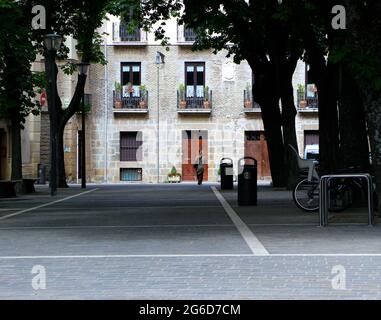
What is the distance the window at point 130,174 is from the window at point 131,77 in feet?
14.0

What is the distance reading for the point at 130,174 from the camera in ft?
174

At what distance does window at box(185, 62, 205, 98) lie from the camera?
5234 centimetres

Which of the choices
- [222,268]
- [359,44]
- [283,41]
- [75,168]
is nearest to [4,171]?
[75,168]

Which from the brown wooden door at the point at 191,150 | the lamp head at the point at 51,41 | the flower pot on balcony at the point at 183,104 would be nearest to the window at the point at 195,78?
the flower pot on balcony at the point at 183,104

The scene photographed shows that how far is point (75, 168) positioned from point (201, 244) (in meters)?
40.0

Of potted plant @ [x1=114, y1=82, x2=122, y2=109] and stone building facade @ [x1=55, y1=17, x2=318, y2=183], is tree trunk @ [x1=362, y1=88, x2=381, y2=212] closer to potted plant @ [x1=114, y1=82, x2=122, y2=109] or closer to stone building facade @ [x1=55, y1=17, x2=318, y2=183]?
stone building facade @ [x1=55, y1=17, x2=318, y2=183]

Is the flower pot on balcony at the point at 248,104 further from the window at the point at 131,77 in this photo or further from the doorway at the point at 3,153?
the doorway at the point at 3,153

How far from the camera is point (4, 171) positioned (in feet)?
141

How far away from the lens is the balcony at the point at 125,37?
52.3 metres

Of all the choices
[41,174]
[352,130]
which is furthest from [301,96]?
[352,130]

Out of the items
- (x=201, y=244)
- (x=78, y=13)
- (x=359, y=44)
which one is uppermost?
(x=78, y=13)

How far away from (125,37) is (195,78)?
4.57m

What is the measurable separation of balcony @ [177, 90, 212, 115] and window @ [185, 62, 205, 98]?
285 millimetres

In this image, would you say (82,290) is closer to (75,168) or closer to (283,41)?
(283,41)
